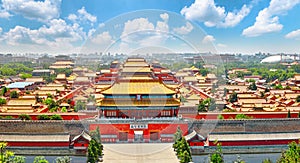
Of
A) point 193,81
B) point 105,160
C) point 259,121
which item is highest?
point 193,81

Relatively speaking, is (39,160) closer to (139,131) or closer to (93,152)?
(93,152)

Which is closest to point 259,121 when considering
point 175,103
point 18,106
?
point 175,103

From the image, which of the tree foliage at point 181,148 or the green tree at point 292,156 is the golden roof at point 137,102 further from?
the green tree at point 292,156

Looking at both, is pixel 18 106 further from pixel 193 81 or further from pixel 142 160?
pixel 193 81

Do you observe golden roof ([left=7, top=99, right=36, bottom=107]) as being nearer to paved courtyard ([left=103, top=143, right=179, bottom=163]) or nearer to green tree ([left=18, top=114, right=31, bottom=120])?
green tree ([left=18, top=114, right=31, bottom=120])

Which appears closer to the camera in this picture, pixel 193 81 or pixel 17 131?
pixel 17 131

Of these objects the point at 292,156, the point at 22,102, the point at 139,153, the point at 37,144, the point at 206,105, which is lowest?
the point at 139,153

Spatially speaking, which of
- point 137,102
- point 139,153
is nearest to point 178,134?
point 139,153

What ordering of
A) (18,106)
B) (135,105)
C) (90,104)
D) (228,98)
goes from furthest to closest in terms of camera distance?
(228,98) → (18,106) → (90,104) → (135,105)
